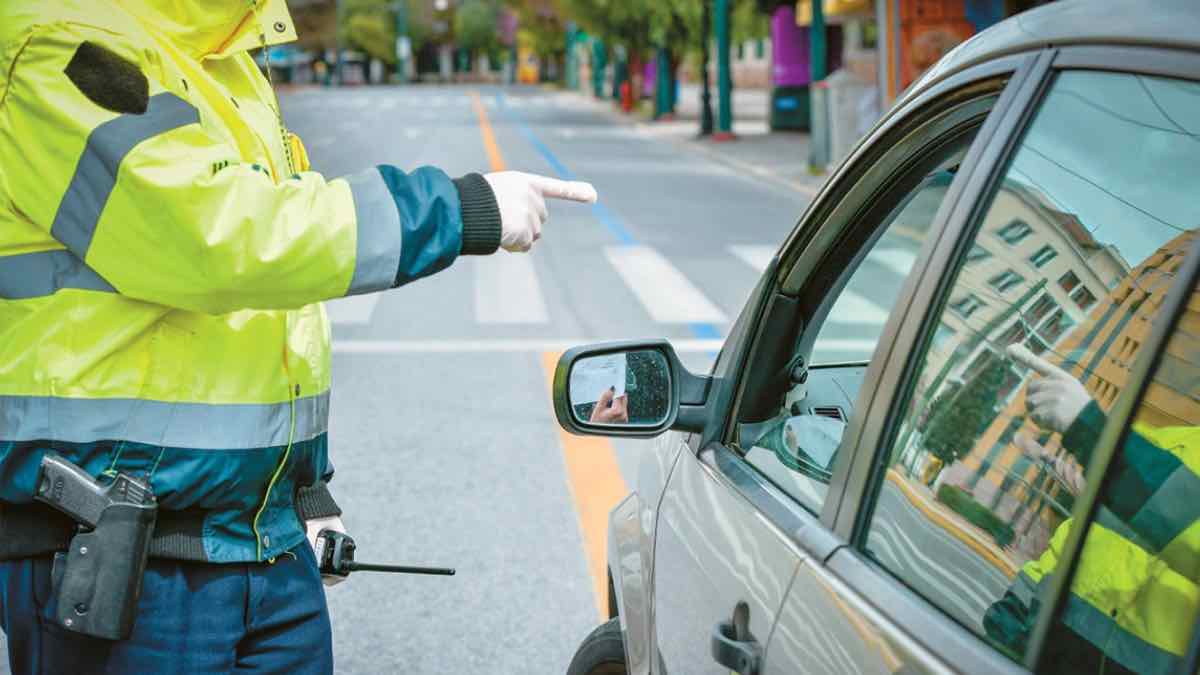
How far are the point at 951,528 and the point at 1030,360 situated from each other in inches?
8.1

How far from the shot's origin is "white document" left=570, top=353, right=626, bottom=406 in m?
2.57

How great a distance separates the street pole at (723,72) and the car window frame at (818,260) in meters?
33.7

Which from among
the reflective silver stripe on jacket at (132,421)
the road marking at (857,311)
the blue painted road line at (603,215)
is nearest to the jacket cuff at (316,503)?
the reflective silver stripe on jacket at (132,421)

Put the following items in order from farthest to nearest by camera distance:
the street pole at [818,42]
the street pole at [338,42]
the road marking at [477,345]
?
1. the street pole at [338,42]
2. the street pole at [818,42]
3. the road marking at [477,345]

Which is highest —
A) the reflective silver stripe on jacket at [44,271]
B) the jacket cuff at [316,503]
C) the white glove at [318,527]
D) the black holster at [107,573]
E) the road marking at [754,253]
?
the reflective silver stripe on jacket at [44,271]

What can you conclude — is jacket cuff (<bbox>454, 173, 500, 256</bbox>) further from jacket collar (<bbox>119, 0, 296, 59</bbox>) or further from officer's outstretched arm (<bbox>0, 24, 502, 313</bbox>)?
jacket collar (<bbox>119, 0, 296, 59</bbox>)

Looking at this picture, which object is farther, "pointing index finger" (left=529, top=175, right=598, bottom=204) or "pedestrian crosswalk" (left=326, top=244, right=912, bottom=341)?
"pedestrian crosswalk" (left=326, top=244, right=912, bottom=341)

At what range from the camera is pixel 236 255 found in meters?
2.03

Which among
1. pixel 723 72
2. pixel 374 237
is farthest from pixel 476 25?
pixel 374 237

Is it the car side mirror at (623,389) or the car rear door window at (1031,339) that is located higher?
the car rear door window at (1031,339)

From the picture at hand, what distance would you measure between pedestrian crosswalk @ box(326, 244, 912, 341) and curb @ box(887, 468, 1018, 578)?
782 centimetres

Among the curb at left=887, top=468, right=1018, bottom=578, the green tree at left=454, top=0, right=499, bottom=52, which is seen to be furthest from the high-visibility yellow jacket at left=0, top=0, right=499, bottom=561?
the green tree at left=454, top=0, right=499, bottom=52

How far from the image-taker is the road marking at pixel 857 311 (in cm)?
1069

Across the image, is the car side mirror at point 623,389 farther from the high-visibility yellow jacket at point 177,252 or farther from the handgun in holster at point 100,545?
the handgun in holster at point 100,545
